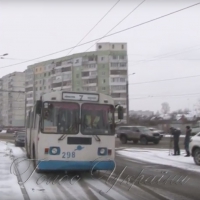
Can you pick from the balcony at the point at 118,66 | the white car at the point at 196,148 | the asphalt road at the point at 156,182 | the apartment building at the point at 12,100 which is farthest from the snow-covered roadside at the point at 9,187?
the apartment building at the point at 12,100

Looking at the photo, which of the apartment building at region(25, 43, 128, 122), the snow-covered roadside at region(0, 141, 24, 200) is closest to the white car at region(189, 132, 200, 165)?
the snow-covered roadside at region(0, 141, 24, 200)

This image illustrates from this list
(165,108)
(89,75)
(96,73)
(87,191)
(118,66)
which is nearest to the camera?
(87,191)

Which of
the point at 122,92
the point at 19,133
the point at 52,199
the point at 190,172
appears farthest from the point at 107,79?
the point at 52,199

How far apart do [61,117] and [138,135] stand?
74.4 feet

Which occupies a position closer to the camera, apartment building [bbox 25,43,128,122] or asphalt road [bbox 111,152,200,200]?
asphalt road [bbox 111,152,200,200]

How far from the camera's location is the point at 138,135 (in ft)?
108

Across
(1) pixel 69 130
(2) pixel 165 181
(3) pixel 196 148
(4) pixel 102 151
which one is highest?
(1) pixel 69 130

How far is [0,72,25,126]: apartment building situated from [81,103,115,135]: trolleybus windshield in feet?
220

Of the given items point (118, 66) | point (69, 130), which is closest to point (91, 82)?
point (118, 66)

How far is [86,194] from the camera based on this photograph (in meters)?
8.45

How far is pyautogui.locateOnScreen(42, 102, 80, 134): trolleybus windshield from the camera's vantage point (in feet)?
35.4

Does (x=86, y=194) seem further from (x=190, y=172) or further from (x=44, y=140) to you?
(x=190, y=172)

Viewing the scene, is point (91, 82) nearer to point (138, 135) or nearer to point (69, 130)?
point (138, 135)

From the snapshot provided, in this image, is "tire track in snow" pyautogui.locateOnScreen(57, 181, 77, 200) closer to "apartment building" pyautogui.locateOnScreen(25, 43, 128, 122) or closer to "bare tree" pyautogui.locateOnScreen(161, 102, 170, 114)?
"apartment building" pyautogui.locateOnScreen(25, 43, 128, 122)
